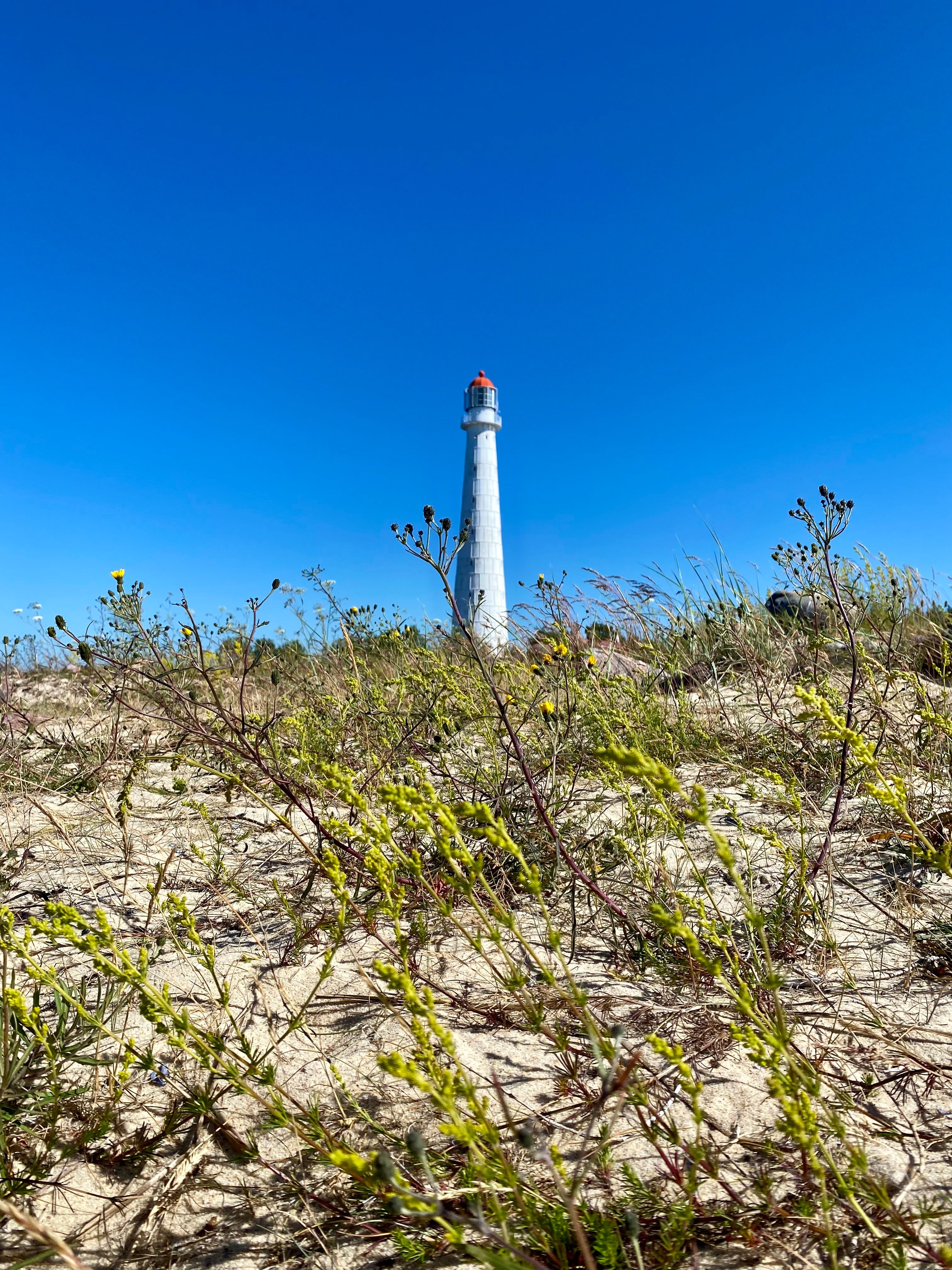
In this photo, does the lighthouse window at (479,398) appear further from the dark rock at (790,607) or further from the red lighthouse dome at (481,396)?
the dark rock at (790,607)

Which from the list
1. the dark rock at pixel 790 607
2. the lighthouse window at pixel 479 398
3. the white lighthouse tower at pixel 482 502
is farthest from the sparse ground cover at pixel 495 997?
the lighthouse window at pixel 479 398

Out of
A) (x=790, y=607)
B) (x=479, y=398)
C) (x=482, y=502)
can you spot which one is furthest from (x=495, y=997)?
(x=479, y=398)

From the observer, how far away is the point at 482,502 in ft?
75.2

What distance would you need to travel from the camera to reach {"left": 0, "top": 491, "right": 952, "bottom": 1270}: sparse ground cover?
3.45ft

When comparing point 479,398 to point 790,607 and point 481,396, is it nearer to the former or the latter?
point 481,396

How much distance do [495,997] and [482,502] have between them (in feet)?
71.4

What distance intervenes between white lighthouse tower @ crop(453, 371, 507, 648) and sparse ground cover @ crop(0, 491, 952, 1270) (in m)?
17.3

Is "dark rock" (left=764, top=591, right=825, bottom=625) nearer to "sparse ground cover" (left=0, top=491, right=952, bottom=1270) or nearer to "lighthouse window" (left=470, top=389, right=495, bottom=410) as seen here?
"sparse ground cover" (left=0, top=491, right=952, bottom=1270)

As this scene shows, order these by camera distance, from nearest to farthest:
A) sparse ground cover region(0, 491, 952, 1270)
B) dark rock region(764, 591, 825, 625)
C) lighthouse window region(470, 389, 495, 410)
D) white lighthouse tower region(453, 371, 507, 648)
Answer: sparse ground cover region(0, 491, 952, 1270), dark rock region(764, 591, 825, 625), white lighthouse tower region(453, 371, 507, 648), lighthouse window region(470, 389, 495, 410)

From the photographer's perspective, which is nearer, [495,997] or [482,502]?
[495,997]

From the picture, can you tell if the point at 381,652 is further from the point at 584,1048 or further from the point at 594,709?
the point at 584,1048

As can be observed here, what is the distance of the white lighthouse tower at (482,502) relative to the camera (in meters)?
21.9

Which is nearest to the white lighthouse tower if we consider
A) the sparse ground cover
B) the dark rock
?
the dark rock

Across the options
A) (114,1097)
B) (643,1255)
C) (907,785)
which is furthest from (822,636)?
(114,1097)
